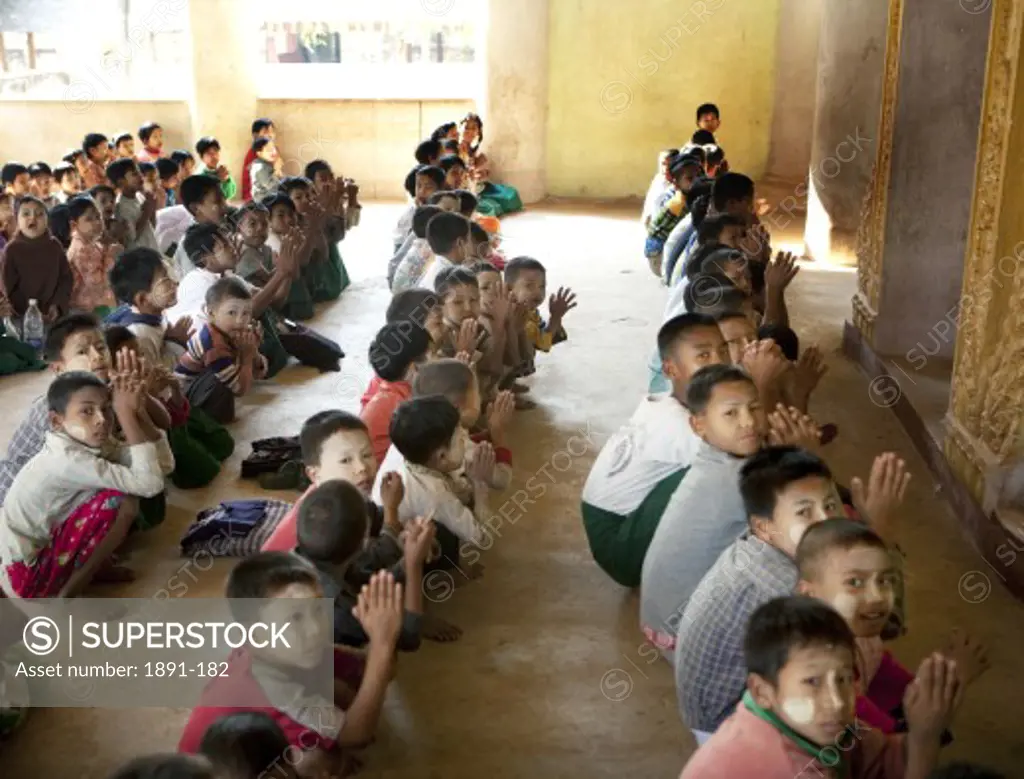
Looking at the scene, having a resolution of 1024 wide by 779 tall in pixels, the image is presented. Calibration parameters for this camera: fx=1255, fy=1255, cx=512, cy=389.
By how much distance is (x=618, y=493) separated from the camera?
3768 millimetres

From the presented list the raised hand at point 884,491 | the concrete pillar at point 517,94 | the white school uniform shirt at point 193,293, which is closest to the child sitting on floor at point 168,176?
the white school uniform shirt at point 193,293

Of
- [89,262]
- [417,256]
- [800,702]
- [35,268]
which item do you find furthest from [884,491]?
[89,262]

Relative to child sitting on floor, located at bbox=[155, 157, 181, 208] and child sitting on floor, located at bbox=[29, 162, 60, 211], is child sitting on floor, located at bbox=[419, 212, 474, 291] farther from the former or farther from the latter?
child sitting on floor, located at bbox=[155, 157, 181, 208]

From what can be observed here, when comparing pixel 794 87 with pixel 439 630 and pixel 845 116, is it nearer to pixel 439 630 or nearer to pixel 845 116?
pixel 845 116

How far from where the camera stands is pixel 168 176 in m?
9.50

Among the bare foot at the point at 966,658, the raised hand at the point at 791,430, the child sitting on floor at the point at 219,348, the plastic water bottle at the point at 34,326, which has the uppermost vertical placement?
the raised hand at the point at 791,430

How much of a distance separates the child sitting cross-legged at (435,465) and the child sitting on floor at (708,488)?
659 millimetres

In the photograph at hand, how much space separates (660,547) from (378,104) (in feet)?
34.9

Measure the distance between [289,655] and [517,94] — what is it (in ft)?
34.9

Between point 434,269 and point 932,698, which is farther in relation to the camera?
point 434,269

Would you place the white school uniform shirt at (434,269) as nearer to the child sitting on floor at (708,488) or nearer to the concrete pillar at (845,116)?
the child sitting on floor at (708,488)

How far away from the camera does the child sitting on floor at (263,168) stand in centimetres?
1091

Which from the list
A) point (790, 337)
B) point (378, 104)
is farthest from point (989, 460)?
point (378, 104)

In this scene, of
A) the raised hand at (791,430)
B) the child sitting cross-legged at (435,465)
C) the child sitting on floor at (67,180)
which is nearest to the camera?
the raised hand at (791,430)
